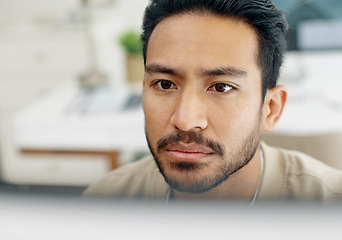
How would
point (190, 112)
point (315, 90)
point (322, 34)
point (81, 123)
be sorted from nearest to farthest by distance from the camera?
point (190, 112)
point (315, 90)
point (322, 34)
point (81, 123)

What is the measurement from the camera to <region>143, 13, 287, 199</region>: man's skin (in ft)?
0.86

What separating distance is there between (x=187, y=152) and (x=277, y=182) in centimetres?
11

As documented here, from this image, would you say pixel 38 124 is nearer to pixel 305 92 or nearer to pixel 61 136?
pixel 61 136

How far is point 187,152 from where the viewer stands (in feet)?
0.90

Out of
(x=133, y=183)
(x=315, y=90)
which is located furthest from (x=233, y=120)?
(x=315, y=90)

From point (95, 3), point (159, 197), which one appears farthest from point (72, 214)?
point (95, 3)

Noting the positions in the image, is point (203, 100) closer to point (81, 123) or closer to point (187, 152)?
point (187, 152)

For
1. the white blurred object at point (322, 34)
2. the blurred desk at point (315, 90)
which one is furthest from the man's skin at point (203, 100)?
the white blurred object at point (322, 34)

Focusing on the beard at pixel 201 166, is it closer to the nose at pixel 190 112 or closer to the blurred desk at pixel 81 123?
the nose at pixel 190 112

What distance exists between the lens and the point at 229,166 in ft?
0.96

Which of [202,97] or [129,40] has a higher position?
[129,40]

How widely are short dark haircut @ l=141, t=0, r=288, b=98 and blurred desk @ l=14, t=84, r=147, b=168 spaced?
569mm

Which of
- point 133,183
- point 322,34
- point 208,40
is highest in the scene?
point 322,34

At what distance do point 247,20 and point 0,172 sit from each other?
2.42 feet
